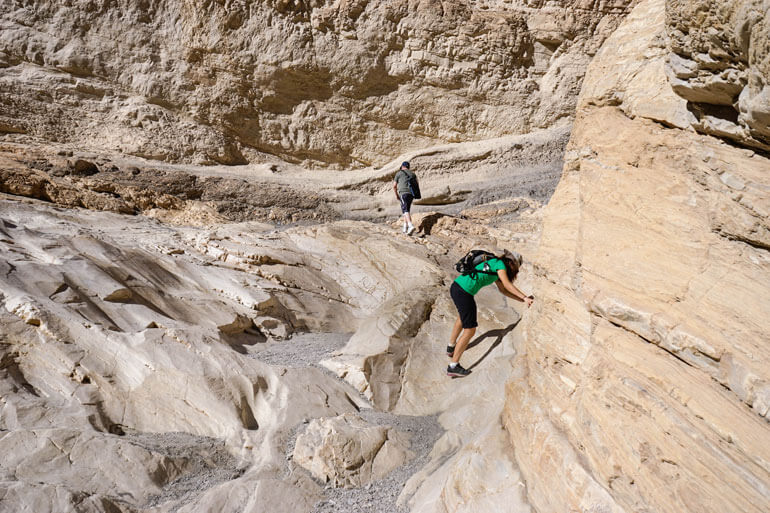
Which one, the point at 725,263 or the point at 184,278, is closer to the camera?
the point at 725,263

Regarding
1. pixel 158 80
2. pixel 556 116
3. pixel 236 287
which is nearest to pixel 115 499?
pixel 236 287

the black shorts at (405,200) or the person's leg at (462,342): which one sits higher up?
the person's leg at (462,342)

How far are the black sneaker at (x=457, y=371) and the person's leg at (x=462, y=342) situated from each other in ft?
0.21

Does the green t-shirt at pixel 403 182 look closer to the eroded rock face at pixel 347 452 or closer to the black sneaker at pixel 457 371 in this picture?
the black sneaker at pixel 457 371

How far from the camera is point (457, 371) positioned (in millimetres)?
5184

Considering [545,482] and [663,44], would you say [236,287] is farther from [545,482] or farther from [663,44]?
[663,44]

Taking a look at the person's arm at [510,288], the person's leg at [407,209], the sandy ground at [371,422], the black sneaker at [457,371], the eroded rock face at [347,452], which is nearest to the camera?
the sandy ground at [371,422]

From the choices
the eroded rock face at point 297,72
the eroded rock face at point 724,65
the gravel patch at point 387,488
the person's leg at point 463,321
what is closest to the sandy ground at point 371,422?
the gravel patch at point 387,488

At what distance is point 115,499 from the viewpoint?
3271mm

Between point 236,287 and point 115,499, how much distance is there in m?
4.02

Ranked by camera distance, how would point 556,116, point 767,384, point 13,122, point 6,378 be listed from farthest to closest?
point 556,116, point 13,122, point 6,378, point 767,384

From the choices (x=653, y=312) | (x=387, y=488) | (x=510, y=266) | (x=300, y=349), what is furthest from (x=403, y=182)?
(x=653, y=312)

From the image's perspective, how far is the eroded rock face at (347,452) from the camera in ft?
12.6

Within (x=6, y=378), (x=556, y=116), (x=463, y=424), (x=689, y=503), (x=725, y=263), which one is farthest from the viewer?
(x=556, y=116)
